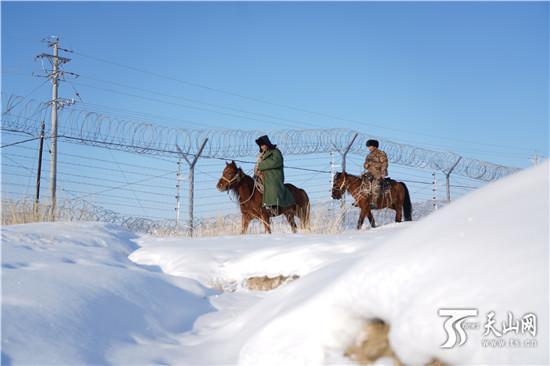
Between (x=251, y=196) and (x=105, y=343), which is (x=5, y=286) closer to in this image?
(x=105, y=343)

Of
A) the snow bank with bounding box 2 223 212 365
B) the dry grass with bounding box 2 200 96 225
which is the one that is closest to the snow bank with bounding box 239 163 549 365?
the snow bank with bounding box 2 223 212 365

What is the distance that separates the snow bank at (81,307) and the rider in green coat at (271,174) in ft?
15.6

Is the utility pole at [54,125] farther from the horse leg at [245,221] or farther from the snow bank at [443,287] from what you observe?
the snow bank at [443,287]

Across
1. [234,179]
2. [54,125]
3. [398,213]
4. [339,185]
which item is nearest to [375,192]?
[339,185]

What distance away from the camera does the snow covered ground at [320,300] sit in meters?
1.30

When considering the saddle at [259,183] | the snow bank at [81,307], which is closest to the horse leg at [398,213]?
the saddle at [259,183]

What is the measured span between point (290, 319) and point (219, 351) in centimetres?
52

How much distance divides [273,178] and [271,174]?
7 centimetres

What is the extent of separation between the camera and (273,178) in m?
8.50

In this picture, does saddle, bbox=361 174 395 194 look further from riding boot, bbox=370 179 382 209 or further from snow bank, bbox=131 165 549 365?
snow bank, bbox=131 165 549 365

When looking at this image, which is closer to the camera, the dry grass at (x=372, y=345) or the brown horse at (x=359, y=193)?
the dry grass at (x=372, y=345)

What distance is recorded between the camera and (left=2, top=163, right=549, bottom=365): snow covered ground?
1297 millimetres

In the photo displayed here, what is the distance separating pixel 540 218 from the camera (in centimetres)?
139

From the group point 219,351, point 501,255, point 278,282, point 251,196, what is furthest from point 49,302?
point 251,196
